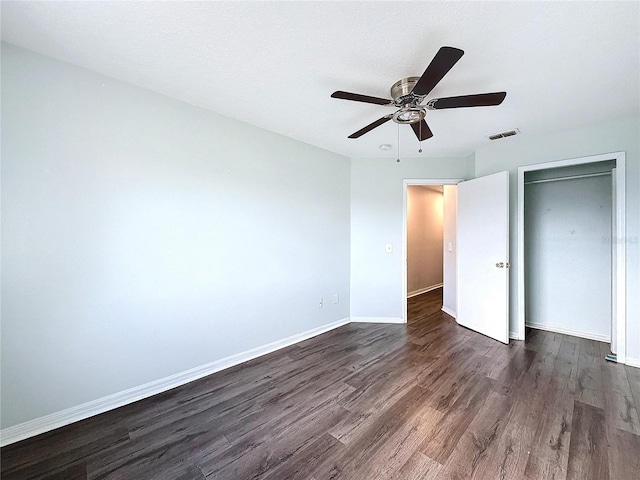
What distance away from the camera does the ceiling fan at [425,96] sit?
4.33 ft

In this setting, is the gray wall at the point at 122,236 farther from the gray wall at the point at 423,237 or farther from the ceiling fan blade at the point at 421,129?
the gray wall at the point at 423,237

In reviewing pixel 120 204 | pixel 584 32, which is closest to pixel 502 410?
pixel 584 32

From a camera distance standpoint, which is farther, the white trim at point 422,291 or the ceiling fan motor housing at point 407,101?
the white trim at point 422,291

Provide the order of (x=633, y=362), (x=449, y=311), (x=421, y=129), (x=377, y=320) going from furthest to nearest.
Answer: (x=449, y=311) < (x=377, y=320) < (x=633, y=362) < (x=421, y=129)

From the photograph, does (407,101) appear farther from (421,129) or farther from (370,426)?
(370,426)

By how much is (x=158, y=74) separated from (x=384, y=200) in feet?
9.99

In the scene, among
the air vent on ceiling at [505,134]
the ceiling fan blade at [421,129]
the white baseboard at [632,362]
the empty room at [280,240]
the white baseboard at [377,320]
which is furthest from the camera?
the white baseboard at [377,320]

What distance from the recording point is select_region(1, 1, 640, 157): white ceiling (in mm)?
1390

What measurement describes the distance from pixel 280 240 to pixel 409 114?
1.85 meters

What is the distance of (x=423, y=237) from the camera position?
5977mm

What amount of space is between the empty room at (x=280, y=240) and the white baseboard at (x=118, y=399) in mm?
17

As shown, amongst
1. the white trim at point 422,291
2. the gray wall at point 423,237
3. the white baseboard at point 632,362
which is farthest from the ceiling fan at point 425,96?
the white trim at point 422,291

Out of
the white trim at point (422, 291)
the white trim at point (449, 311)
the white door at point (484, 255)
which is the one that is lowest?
the white trim at point (449, 311)

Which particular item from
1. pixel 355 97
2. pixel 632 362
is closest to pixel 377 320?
pixel 632 362
